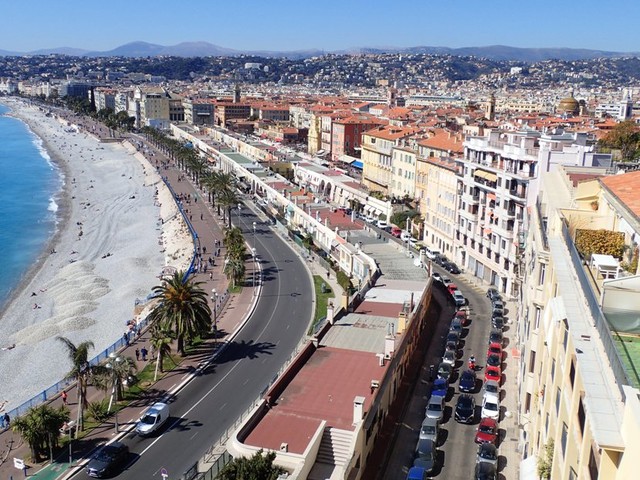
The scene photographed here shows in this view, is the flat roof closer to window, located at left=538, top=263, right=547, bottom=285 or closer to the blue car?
the blue car

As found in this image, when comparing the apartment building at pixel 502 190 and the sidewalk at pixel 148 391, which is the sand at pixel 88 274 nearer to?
the sidewalk at pixel 148 391

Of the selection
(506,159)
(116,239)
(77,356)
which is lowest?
(116,239)

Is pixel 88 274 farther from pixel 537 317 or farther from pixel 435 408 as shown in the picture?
pixel 537 317

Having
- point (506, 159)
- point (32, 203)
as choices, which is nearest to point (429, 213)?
point (506, 159)

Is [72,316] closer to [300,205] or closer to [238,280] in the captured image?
[238,280]

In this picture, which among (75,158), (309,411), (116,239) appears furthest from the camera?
(75,158)
